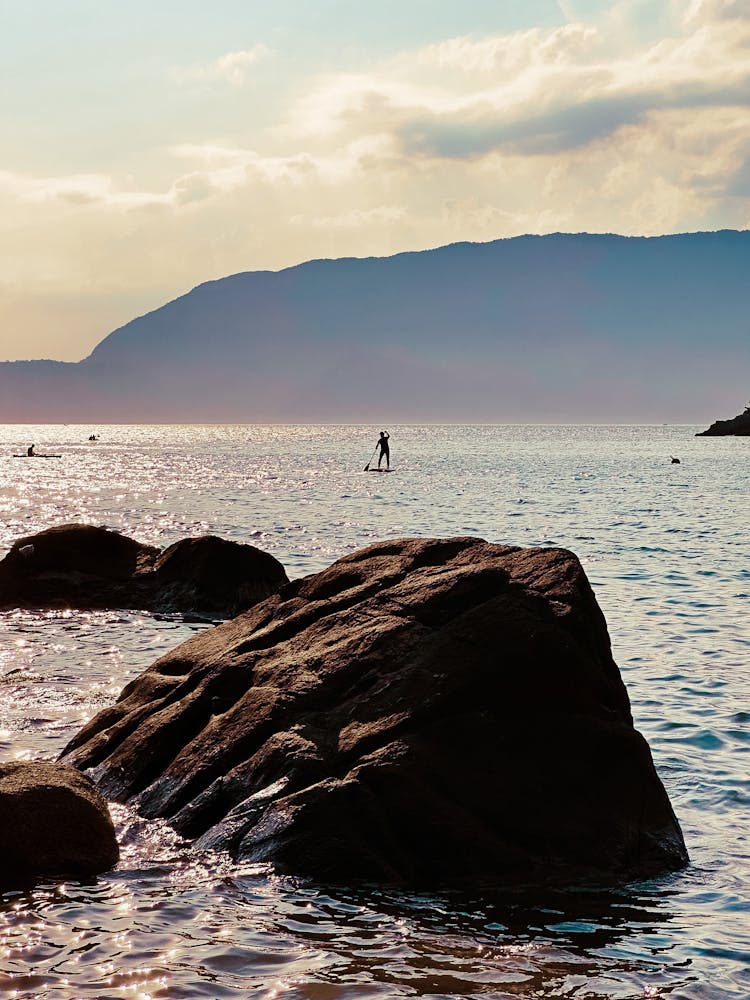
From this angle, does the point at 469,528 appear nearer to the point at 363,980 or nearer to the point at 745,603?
the point at 745,603

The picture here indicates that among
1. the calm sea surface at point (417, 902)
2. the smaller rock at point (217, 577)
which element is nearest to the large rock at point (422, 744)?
the calm sea surface at point (417, 902)

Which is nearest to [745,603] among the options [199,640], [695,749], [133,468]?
[695,749]

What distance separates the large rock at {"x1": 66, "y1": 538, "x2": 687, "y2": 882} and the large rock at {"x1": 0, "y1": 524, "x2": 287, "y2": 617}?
1116 cm

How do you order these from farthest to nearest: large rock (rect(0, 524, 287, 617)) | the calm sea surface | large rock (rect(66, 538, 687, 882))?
large rock (rect(0, 524, 287, 617)) → large rock (rect(66, 538, 687, 882)) → the calm sea surface

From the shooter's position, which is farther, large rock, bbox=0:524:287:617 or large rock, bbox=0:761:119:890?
large rock, bbox=0:524:287:617

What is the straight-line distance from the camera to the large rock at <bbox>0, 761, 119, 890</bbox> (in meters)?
8.16

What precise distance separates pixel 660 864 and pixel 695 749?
3.81 m

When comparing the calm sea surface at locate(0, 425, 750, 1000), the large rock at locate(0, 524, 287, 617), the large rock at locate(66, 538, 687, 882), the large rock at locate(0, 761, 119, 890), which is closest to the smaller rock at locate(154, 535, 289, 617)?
the large rock at locate(0, 524, 287, 617)

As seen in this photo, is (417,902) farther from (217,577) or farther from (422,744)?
(217,577)

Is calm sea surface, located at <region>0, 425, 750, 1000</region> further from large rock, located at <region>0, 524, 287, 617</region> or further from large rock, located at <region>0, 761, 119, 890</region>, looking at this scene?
large rock, located at <region>0, 524, 287, 617</region>

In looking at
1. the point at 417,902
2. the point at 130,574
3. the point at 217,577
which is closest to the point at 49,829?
the point at 417,902

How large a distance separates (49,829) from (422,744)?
292 centimetres

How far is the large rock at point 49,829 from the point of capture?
26.8 feet

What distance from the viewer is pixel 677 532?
38.3m
